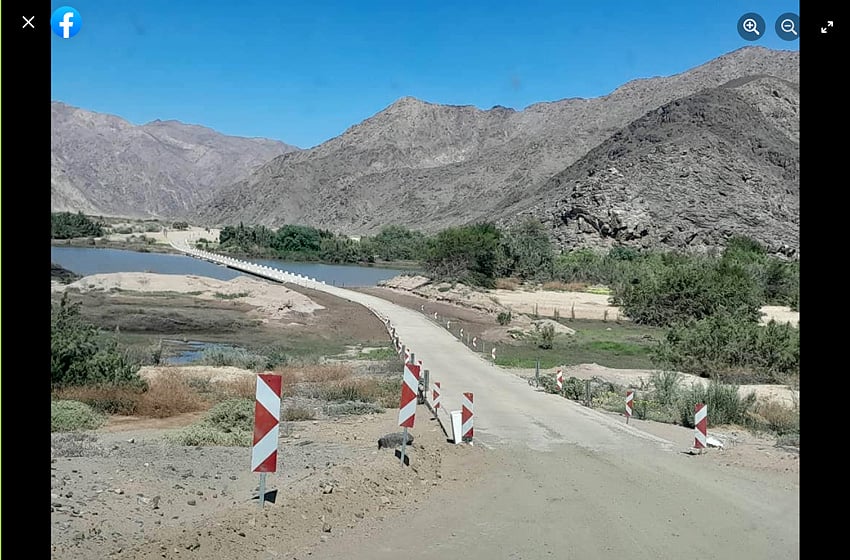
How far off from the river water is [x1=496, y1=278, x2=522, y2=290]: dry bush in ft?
44.5

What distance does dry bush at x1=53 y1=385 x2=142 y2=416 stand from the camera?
53.6ft

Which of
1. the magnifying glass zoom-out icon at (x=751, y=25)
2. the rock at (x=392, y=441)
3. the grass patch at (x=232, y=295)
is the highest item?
the magnifying glass zoom-out icon at (x=751, y=25)


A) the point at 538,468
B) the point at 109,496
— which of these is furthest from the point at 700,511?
the point at 109,496

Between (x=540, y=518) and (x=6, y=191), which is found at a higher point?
(x=6, y=191)

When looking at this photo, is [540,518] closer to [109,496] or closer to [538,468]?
[538,468]

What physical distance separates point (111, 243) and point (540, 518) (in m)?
117

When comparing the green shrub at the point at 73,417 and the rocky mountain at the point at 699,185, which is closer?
the green shrub at the point at 73,417

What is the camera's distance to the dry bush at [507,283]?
247 feet

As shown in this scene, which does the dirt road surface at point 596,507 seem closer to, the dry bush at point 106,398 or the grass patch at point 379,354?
the dry bush at point 106,398

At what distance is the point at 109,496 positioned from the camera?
8.48 m

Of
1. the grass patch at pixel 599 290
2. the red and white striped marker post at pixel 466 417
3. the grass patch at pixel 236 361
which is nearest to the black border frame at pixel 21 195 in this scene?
the red and white striped marker post at pixel 466 417

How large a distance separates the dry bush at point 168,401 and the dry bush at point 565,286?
5907 cm

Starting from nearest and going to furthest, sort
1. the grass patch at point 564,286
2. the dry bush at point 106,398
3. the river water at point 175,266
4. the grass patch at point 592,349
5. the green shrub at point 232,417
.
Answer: the green shrub at point 232,417 < the dry bush at point 106,398 < the grass patch at point 592,349 < the grass patch at point 564,286 < the river water at point 175,266
